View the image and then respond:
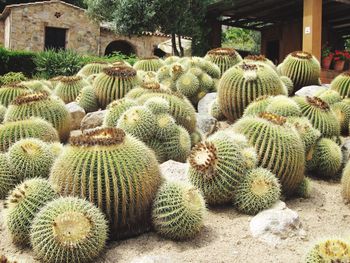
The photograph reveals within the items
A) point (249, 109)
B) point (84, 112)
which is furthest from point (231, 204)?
point (84, 112)

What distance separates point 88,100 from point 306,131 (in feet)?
10.4

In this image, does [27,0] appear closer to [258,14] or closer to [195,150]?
[258,14]

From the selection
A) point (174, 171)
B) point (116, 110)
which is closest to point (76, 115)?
point (116, 110)

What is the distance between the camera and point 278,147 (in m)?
4.22

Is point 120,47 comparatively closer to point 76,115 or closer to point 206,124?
point 76,115

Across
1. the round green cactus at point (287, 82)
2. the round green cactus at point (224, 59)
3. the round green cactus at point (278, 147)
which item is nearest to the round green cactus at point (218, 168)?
the round green cactus at point (278, 147)

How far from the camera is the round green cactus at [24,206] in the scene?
130 inches

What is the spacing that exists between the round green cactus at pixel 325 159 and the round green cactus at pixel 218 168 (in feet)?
4.84

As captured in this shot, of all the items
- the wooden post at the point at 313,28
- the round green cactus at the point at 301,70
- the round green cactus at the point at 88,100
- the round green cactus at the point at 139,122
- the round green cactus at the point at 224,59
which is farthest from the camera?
the wooden post at the point at 313,28

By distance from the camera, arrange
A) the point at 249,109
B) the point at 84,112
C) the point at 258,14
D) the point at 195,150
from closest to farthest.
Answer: the point at 195,150, the point at 249,109, the point at 84,112, the point at 258,14

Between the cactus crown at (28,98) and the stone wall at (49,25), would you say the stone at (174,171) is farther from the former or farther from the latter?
the stone wall at (49,25)

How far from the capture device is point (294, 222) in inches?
144

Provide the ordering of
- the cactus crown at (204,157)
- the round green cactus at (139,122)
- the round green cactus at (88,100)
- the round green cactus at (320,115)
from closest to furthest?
the cactus crown at (204,157) < the round green cactus at (139,122) < the round green cactus at (320,115) < the round green cactus at (88,100)

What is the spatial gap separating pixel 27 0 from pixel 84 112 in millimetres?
27668
